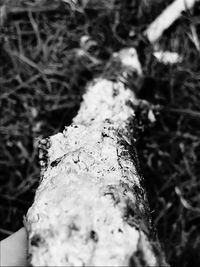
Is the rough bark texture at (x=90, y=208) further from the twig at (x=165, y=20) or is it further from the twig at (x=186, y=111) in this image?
the twig at (x=165, y=20)

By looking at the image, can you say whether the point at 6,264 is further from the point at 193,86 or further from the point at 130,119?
the point at 193,86

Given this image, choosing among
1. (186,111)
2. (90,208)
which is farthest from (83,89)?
(90,208)

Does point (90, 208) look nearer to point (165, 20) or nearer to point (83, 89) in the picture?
point (83, 89)

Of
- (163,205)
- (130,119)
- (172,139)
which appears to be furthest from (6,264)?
(172,139)

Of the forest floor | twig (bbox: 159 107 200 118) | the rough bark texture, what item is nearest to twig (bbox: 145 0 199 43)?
the forest floor

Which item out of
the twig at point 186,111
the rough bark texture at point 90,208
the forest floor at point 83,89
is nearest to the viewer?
the rough bark texture at point 90,208

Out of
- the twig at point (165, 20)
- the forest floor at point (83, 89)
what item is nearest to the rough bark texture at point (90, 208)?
the forest floor at point (83, 89)
